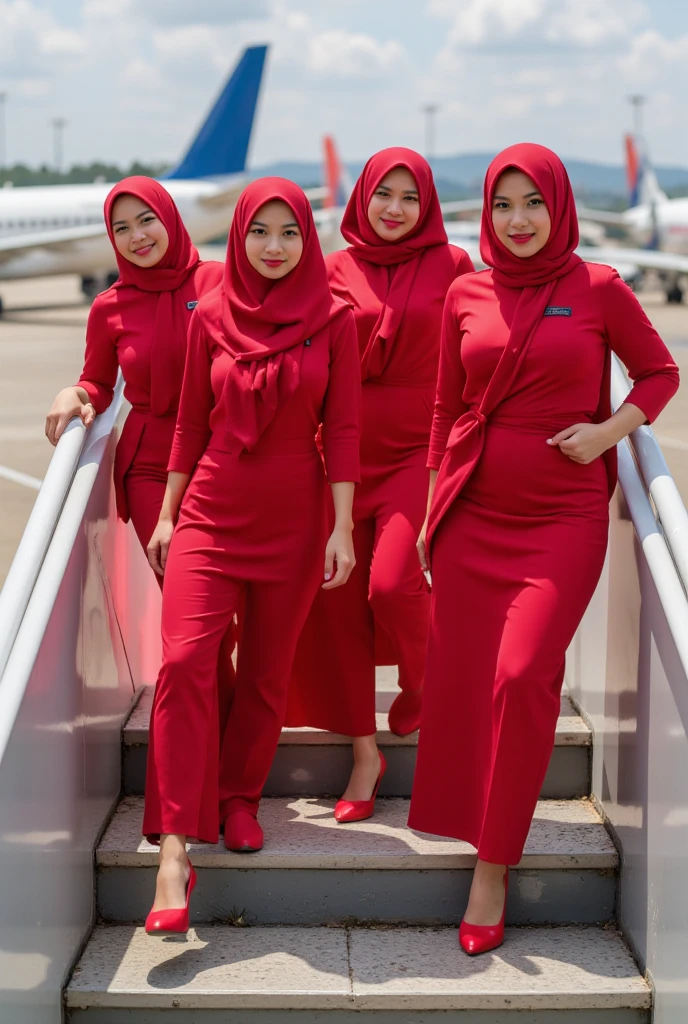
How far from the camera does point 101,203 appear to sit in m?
28.7

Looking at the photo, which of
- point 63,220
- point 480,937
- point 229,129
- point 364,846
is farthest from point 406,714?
point 229,129

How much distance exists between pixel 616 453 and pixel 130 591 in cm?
166

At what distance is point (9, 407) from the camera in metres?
14.3

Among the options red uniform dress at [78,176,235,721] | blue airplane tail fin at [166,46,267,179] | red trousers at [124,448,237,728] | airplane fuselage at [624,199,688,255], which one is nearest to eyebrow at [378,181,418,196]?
red uniform dress at [78,176,235,721]

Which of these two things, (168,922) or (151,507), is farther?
(151,507)

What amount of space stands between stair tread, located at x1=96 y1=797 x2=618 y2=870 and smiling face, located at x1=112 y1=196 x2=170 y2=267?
1.59 meters

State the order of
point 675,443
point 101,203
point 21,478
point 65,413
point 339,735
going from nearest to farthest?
1. point 65,413
2. point 339,735
3. point 21,478
4. point 675,443
5. point 101,203

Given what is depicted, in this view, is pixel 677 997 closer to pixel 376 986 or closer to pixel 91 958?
pixel 376 986

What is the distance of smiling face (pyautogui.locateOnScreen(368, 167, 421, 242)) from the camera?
3604mm

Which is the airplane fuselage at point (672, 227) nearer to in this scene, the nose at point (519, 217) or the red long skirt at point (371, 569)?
the red long skirt at point (371, 569)

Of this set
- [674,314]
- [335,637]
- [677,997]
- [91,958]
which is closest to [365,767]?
[335,637]

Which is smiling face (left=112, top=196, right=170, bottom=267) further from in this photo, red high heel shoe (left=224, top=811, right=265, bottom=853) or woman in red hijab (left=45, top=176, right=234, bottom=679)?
red high heel shoe (left=224, top=811, right=265, bottom=853)

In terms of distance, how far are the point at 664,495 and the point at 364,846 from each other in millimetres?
1239

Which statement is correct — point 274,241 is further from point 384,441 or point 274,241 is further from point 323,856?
point 323,856
